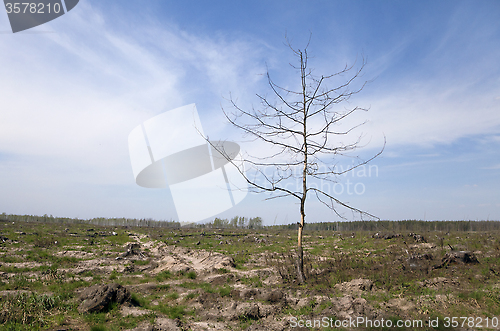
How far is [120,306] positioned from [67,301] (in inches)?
65.8

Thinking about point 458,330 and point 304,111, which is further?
point 304,111

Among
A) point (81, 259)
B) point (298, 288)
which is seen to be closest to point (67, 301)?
point (298, 288)

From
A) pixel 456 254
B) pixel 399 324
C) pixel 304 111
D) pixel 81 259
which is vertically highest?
pixel 304 111

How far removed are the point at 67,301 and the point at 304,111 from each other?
370 inches

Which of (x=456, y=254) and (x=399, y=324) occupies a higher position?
(x=456, y=254)

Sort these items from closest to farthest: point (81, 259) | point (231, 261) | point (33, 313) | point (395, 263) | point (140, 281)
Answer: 1. point (33, 313)
2. point (395, 263)
3. point (140, 281)
4. point (231, 261)
5. point (81, 259)

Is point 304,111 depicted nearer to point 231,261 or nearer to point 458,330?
point 458,330

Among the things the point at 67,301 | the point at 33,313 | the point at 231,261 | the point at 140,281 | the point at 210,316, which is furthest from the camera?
the point at 231,261

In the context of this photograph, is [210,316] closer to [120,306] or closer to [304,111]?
[120,306]

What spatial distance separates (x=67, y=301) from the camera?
23.8ft
